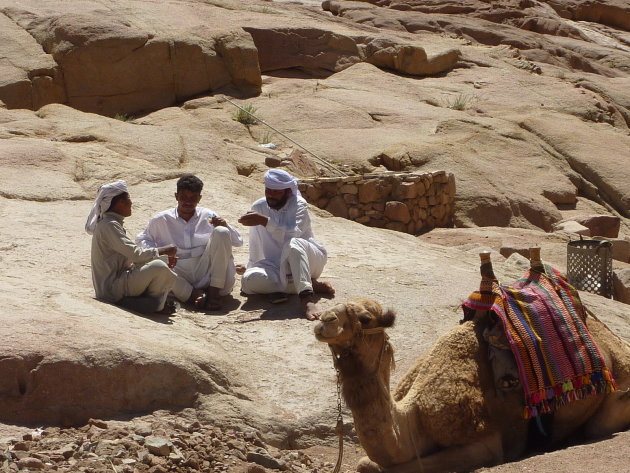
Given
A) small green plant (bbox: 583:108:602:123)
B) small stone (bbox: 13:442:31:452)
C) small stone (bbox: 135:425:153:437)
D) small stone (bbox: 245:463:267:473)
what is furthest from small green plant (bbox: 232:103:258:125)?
small stone (bbox: 13:442:31:452)

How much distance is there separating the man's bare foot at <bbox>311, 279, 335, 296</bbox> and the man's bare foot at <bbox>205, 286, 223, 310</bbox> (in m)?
0.73

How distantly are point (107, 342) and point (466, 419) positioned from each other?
2.02 meters

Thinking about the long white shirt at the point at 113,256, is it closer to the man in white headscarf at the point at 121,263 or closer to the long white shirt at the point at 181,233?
the man in white headscarf at the point at 121,263

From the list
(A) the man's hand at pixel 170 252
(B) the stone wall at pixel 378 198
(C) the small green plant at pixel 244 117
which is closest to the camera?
(A) the man's hand at pixel 170 252

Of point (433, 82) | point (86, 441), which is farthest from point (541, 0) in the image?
point (86, 441)

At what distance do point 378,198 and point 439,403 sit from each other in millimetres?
8004

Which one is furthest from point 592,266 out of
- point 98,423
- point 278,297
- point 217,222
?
point 98,423

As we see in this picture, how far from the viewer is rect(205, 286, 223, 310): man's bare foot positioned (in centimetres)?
743

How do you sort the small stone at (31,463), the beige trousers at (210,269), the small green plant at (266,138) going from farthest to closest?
1. the small green plant at (266,138)
2. the beige trousers at (210,269)
3. the small stone at (31,463)

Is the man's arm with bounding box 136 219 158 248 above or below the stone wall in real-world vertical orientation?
above

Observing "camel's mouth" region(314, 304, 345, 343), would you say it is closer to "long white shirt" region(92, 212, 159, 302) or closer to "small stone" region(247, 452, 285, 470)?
"small stone" region(247, 452, 285, 470)

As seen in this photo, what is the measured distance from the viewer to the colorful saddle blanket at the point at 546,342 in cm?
531

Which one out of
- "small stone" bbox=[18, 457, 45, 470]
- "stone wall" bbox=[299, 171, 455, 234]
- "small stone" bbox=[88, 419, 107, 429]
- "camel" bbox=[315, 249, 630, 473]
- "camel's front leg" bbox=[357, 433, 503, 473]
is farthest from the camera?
"stone wall" bbox=[299, 171, 455, 234]

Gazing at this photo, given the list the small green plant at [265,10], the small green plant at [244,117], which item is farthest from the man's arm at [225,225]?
the small green plant at [265,10]
